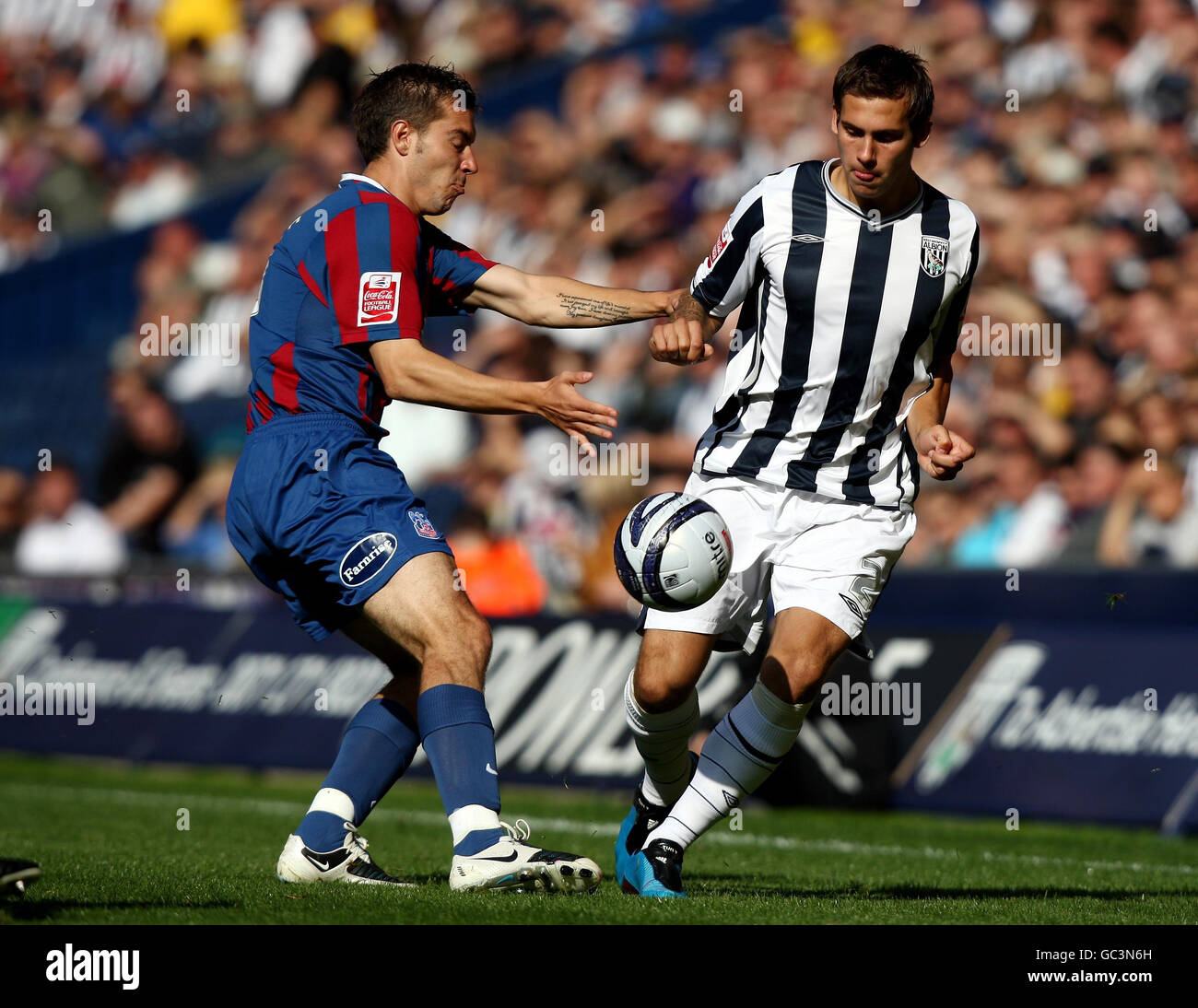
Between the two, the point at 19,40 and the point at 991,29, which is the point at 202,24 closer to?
the point at 19,40

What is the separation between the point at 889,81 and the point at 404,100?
1.53 meters

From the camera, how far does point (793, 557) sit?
546cm

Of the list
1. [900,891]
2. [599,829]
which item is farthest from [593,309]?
[599,829]

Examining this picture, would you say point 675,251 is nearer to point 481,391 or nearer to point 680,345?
point 680,345

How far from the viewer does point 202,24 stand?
20.7 metres

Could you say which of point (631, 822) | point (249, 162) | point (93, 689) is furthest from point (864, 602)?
point (249, 162)

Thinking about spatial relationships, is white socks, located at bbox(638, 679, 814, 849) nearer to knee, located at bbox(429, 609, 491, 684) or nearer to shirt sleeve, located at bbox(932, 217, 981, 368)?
knee, located at bbox(429, 609, 491, 684)

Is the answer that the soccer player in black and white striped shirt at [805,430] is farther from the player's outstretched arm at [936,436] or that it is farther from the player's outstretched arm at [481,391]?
the player's outstretched arm at [481,391]

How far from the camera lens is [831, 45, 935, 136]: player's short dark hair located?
5141 millimetres

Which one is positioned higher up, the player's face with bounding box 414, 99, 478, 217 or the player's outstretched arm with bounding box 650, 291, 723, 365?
the player's face with bounding box 414, 99, 478, 217

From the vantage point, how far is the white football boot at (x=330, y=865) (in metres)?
5.30

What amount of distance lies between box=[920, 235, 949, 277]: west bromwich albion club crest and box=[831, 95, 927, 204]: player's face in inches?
10.2

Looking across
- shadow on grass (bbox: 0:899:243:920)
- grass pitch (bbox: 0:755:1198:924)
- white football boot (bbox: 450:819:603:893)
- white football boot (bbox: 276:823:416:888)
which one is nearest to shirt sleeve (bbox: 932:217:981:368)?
grass pitch (bbox: 0:755:1198:924)

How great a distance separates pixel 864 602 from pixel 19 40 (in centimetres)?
2187
